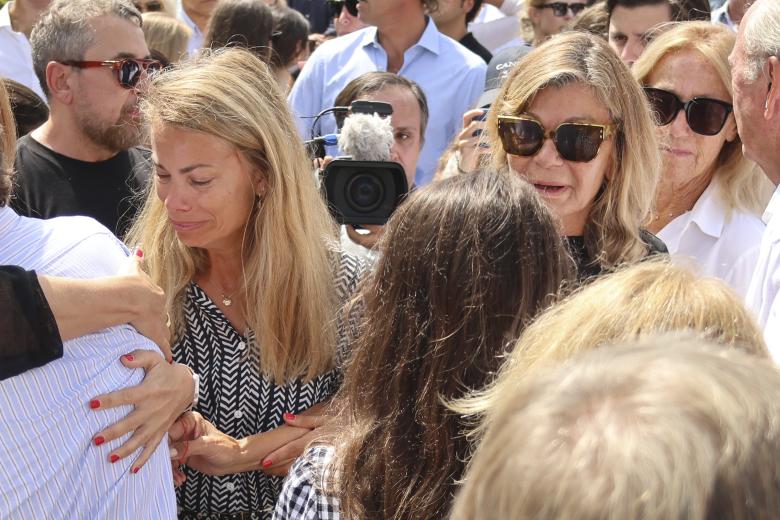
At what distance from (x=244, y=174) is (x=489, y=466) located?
1.79 metres

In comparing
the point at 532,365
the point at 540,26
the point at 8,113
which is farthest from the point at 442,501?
the point at 540,26

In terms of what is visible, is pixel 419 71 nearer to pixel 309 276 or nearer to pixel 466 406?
pixel 309 276

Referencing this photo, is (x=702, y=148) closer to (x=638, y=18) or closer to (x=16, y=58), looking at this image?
(x=638, y=18)

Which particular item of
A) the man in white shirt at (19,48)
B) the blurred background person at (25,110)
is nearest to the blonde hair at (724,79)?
the blurred background person at (25,110)

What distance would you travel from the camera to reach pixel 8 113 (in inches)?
80.6

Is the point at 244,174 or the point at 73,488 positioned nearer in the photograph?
the point at 73,488

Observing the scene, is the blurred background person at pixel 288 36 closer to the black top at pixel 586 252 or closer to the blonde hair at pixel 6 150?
the black top at pixel 586 252

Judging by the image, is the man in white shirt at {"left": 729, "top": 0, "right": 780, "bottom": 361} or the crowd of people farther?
the man in white shirt at {"left": 729, "top": 0, "right": 780, "bottom": 361}

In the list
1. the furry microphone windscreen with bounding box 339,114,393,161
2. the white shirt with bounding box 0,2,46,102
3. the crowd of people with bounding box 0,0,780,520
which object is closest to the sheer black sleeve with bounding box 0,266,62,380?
the crowd of people with bounding box 0,0,780,520

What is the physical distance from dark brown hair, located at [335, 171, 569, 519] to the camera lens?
1.32 m

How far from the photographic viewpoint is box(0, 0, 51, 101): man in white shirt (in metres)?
5.06

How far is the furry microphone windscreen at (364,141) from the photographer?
3072 mm

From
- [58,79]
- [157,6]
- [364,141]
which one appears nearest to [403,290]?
[364,141]

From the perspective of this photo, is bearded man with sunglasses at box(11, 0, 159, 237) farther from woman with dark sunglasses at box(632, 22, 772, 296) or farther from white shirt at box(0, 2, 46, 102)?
woman with dark sunglasses at box(632, 22, 772, 296)
